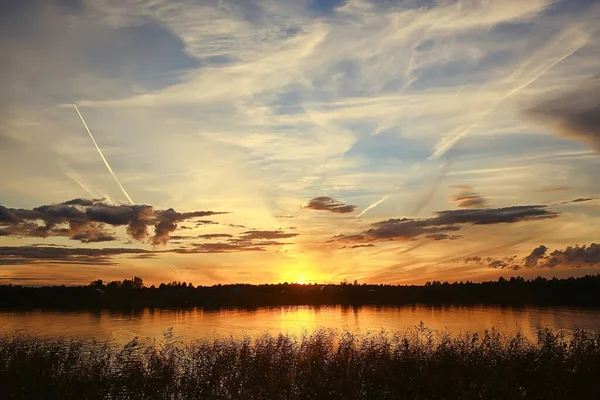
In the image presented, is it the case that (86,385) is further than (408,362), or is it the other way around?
(408,362)

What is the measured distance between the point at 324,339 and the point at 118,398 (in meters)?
17.6

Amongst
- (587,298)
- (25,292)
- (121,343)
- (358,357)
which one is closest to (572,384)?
(358,357)

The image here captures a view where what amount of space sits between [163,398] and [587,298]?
160 m

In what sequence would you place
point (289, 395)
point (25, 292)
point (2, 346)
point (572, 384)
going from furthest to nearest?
point (25, 292), point (2, 346), point (572, 384), point (289, 395)

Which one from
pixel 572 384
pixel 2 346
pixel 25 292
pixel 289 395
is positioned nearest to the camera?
pixel 289 395

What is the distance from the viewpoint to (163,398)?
2639 cm

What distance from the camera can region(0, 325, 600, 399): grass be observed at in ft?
84.5

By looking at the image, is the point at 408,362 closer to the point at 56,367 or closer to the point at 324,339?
the point at 324,339

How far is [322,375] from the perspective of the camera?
28.6 metres

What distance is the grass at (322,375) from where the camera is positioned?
25.8 m

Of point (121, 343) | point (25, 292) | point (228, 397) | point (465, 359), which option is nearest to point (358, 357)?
point (465, 359)

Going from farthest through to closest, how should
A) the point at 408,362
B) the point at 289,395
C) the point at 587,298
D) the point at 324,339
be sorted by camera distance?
the point at 587,298, the point at 324,339, the point at 408,362, the point at 289,395

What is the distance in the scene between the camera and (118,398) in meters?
26.6

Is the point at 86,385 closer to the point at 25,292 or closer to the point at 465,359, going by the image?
the point at 465,359
